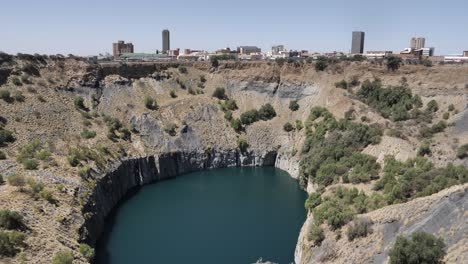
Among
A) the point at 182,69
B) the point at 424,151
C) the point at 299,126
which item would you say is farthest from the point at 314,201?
the point at 182,69

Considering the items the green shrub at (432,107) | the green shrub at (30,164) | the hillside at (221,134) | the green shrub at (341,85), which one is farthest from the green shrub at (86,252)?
the green shrub at (341,85)

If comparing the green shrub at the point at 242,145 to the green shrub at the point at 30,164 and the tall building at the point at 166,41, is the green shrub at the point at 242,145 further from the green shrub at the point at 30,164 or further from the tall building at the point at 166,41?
the tall building at the point at 166,41

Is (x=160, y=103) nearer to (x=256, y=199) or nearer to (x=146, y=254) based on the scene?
(x=256, y=199)

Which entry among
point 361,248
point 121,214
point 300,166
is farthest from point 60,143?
point 361,248

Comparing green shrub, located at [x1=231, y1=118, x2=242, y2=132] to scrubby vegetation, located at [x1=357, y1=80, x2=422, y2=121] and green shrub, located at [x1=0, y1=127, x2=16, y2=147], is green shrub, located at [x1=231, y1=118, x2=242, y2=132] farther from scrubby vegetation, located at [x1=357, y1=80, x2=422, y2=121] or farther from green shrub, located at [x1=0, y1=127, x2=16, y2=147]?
green shrub, located at [x1=0, y1=127, x2=16, y2=147]

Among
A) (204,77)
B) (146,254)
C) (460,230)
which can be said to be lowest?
(146,254)

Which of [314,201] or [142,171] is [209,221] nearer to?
[314,201]
